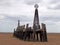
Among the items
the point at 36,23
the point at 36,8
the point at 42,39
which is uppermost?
the point at 36,8

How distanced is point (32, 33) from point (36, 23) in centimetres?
140

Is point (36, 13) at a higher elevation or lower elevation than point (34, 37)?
higher

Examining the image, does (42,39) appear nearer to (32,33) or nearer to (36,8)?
(32,33)

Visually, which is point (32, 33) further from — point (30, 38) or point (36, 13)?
point (36, 13)

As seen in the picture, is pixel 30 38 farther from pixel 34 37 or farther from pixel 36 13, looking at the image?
pixel 36 13

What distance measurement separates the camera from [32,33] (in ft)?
81.6

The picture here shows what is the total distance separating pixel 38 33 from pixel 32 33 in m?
0.76

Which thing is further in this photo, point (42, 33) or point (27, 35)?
point (27, 35)

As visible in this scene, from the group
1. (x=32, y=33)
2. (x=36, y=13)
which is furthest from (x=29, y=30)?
(x=36, y=13)

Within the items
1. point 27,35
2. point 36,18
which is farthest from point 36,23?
point 27,35

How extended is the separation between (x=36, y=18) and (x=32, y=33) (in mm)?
1871

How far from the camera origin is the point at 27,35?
25438mm

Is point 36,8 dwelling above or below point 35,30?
above

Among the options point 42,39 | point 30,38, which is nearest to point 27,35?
point 30,38
